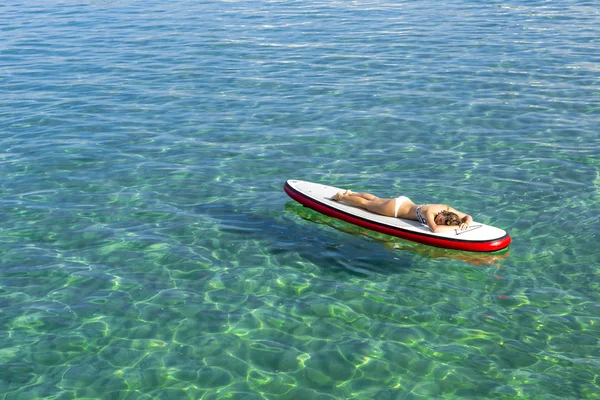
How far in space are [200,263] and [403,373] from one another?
3555 millimetres

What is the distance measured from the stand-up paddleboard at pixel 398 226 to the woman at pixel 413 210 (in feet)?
0.26

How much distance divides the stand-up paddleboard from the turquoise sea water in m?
0.23

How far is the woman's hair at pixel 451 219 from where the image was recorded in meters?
10.5

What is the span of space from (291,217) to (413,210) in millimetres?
2017

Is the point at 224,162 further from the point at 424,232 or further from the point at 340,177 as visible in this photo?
the point at 424,232

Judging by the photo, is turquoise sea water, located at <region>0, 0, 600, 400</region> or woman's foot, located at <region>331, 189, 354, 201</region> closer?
turquoise sea water, located at <region>0, 0, 600, 400</region>

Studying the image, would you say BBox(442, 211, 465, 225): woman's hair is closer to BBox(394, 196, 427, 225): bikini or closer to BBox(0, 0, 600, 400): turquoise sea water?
BBox(394, 196, 427, 225): bikini

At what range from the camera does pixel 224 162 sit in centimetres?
1378

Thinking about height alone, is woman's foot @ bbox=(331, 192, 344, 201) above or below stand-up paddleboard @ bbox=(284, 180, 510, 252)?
above

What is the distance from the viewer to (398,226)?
1066 cm

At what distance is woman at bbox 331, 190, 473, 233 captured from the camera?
10.5 m

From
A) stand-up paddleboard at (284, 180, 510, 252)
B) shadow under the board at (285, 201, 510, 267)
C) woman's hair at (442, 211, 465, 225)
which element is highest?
woman's hair at (442, 211, 465, 225)

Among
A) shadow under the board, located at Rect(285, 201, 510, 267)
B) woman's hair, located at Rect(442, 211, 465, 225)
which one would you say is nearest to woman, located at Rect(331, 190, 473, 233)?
woman's hair, located at Rect(442, 211, 465, 225)

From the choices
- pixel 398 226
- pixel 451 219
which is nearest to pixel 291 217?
pixel 398 226
